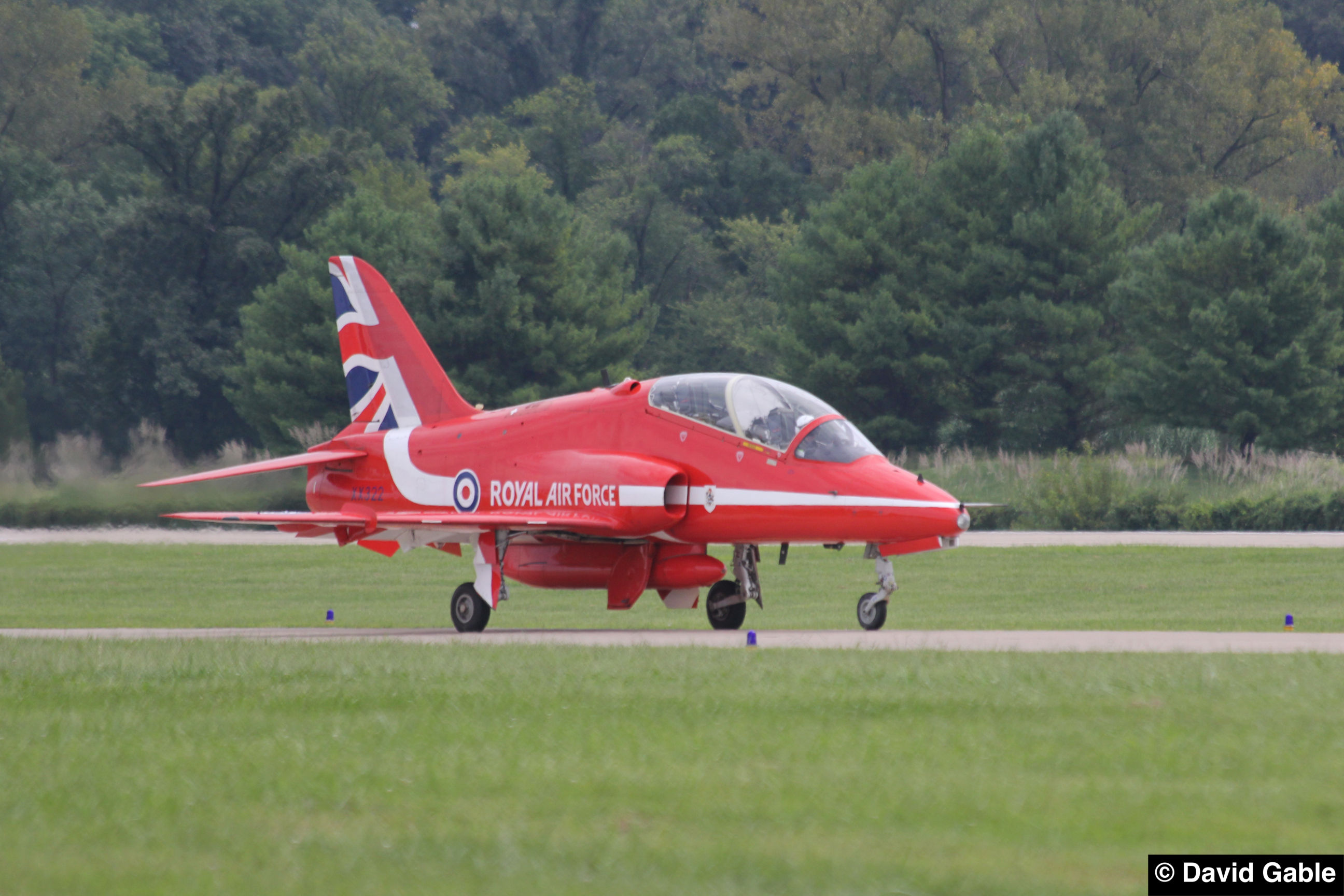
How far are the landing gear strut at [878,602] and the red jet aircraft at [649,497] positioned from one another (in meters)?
0.02

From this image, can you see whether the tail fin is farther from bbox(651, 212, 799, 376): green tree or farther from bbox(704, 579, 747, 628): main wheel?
bbox(651, 212, 799, 376): green tree

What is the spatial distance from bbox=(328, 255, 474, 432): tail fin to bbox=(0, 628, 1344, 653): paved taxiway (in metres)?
3.85

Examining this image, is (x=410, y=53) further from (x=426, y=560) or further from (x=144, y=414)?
(x=426, y=560)

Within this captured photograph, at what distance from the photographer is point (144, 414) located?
67.1 meters

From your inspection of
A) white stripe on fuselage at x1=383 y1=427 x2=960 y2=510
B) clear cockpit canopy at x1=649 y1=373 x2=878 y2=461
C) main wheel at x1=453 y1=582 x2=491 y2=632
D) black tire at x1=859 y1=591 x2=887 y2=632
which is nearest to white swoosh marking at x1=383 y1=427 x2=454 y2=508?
white stripe on fuselage at x1=383 y1=427 x2=960 y2=510

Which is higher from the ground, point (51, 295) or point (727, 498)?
point (51, 295)

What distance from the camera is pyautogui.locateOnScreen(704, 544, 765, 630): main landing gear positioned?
1898 centimetres

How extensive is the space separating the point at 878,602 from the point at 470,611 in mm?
4532

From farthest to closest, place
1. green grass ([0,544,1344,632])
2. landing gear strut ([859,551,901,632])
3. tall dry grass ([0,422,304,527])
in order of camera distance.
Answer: tall dry grass ([0,422,304,527]) → green grass ([0,544,1344,632]) → landing gear strut ([859,551,901,632])

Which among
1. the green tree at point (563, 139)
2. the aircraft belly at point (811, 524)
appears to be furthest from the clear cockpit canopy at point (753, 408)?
the green tree at point (563, 139)

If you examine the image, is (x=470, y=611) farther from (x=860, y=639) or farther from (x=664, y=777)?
(x=664, y=777)

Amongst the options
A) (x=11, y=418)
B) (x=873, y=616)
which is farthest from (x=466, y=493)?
(x=11, y=418)

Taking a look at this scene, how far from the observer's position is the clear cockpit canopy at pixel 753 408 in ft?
58.6

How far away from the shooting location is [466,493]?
20.2 m
